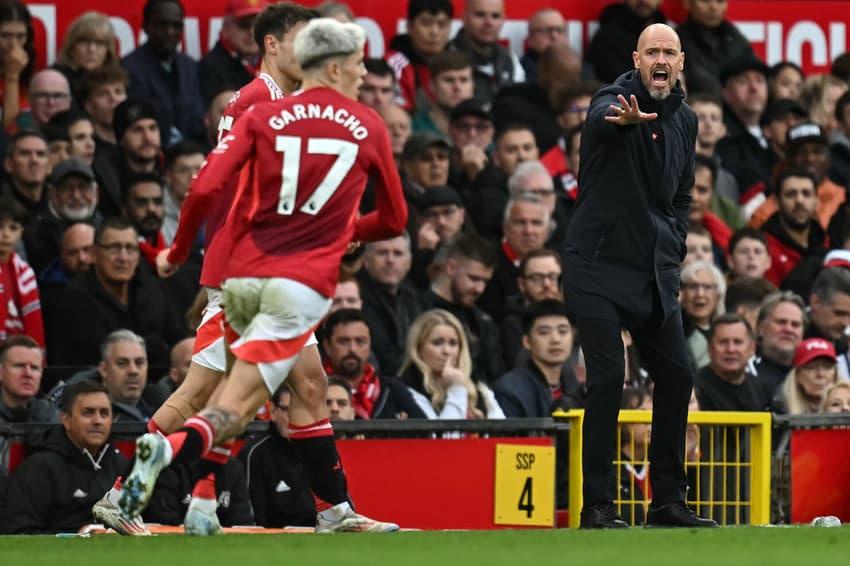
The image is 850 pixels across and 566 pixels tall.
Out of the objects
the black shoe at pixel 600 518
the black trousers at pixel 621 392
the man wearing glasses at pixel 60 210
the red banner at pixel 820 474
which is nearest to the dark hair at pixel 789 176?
the red banner at pixel 820 474

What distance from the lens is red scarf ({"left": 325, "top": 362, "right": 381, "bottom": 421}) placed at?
13.8 m

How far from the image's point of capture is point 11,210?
14.1 m

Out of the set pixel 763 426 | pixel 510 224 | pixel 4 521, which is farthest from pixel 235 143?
pixel 510 224

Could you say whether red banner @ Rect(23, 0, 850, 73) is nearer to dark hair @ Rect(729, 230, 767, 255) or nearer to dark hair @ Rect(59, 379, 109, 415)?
dark hair @ Rect(729, 230, 767, 255)

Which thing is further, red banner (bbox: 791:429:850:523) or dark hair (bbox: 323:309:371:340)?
dark hair (bbox: 323:309:371:340)

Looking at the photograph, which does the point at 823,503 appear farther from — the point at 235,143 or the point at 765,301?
the point at 235,143

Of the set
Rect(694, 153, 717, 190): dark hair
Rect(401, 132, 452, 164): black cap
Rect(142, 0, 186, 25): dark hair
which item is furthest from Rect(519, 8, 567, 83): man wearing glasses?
Rect(142, 0, 186, 25): dark hair

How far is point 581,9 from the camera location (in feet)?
63.5

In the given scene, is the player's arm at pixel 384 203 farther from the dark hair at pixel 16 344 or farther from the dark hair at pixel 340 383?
the dark hair at pixel 16 344

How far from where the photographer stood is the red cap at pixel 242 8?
56.4 feet

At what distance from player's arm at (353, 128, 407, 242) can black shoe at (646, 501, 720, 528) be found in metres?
2.14

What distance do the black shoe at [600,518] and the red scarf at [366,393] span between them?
138 inches

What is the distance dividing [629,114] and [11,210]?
5551mm

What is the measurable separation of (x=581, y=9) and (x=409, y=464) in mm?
7709
